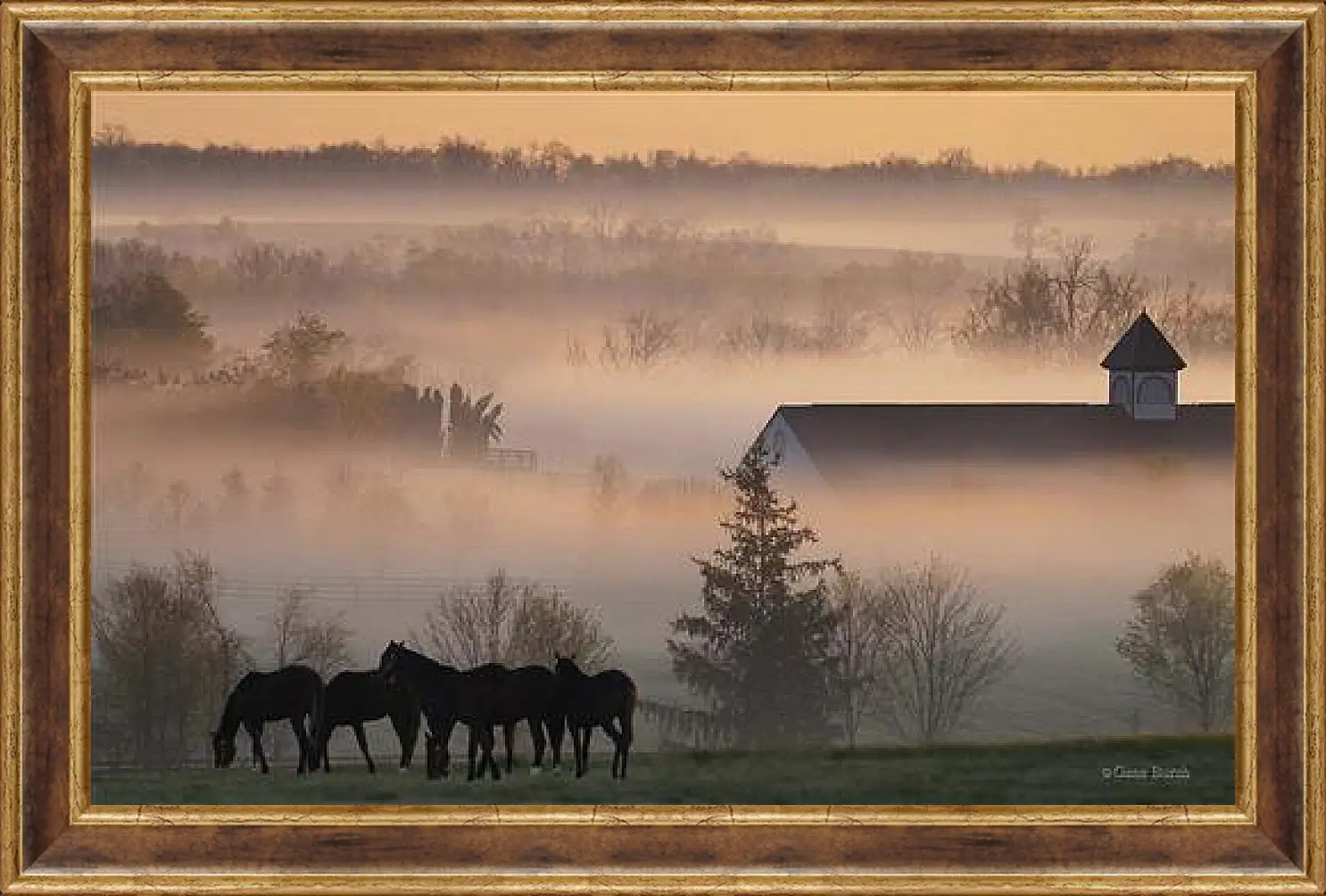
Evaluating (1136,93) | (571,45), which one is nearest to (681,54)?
(571,45)

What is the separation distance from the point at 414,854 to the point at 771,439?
1785mm

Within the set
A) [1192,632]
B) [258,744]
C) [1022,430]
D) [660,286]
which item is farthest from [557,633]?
[1192,632]

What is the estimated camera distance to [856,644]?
6758 mm

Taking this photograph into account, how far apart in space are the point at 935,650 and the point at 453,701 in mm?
1597

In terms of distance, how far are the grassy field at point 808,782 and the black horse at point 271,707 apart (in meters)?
0.10

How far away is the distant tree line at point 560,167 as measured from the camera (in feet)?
22.1

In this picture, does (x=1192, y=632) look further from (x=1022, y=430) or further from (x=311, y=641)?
(x=311, y=641)

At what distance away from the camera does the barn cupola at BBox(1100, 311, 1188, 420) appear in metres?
6.79

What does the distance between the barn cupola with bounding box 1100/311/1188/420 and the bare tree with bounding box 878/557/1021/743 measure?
2.66 ft

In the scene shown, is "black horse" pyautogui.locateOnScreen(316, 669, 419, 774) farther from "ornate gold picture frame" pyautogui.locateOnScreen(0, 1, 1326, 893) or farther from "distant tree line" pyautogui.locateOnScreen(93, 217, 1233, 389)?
"distant tree line" pyautogui.locateOnScreen(93, 217, 1233, 389)

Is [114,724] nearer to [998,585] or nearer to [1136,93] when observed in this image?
[998,585]

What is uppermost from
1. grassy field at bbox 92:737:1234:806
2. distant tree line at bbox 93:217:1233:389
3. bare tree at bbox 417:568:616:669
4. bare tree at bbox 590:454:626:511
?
distant tree line at bbox 93:217:1233:389

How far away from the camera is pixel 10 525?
666 centimetres

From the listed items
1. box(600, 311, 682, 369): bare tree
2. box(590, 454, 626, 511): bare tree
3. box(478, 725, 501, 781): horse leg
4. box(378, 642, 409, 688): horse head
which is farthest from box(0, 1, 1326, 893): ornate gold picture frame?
box(590, 454, 626, 511): bare tree
